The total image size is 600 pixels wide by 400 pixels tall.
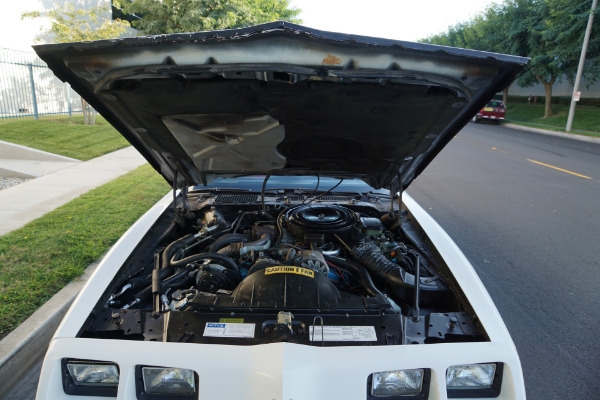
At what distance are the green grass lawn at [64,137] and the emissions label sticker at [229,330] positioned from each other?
9.13 meters

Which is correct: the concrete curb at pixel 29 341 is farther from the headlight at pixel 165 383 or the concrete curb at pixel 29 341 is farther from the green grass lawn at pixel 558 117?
the green grass lawn at pixel 558 117

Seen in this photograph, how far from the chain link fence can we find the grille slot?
38.7 feet

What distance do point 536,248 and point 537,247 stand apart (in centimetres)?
5

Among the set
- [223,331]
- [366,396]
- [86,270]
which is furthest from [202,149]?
[86,270]

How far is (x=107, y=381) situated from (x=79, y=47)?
4.59 feet

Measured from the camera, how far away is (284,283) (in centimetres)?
198

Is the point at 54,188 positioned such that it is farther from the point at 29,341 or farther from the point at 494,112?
the point at 494,112

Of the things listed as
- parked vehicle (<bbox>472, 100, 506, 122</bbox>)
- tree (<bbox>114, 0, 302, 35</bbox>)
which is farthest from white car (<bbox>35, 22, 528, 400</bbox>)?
parked vehicle (<bbox>472, 100, 506, 122</bbox>)

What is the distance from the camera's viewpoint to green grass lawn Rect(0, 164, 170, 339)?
3.15m

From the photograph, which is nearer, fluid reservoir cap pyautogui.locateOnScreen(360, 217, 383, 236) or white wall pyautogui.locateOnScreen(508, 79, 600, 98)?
fluid reservoir cap pyautogui.locateOnScreen(360, 217, 383, 236)

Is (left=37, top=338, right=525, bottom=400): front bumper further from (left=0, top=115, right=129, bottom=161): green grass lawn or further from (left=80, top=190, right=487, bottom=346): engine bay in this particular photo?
(left=0, top=115, right=129, bottom=161): green grass lawn

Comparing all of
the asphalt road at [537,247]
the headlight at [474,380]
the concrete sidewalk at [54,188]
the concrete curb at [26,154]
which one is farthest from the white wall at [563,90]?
the headlight at [474,380]

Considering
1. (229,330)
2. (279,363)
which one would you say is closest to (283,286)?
(229,330)

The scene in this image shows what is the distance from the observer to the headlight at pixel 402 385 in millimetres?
1622
